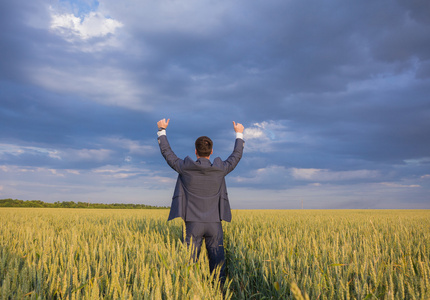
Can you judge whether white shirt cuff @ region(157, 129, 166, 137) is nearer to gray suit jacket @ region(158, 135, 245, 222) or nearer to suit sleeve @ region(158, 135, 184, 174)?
suit sleeve @ region(158, 135, 184, 174)

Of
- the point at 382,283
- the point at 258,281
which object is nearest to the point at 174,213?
the point at 258,281

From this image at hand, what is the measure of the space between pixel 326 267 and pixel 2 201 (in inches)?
1714

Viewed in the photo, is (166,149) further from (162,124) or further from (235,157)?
(235,157)

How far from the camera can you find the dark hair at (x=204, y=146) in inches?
186

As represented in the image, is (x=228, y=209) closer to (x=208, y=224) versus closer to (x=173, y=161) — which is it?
(x=208, y=224)

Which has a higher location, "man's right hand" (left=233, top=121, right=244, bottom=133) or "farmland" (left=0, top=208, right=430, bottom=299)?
"man's right hand" (left=233, top=121, right=244, bottom=133)

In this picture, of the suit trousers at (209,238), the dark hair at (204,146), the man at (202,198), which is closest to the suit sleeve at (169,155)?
the man at (202,198)

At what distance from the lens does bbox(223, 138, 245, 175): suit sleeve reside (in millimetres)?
4863

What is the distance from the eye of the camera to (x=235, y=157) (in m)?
5.03

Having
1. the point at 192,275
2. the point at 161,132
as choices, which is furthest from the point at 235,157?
the point at 192,275

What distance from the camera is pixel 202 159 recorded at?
4.70 metres

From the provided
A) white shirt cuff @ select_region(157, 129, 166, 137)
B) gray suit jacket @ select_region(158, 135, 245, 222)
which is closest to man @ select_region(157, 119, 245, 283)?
gray suit jacket @ select_region(158, 135, 245, 222)

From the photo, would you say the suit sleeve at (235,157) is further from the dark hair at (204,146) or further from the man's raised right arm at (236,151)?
the dark hair at (204,146)

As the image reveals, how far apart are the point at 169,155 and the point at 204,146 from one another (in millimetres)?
613
